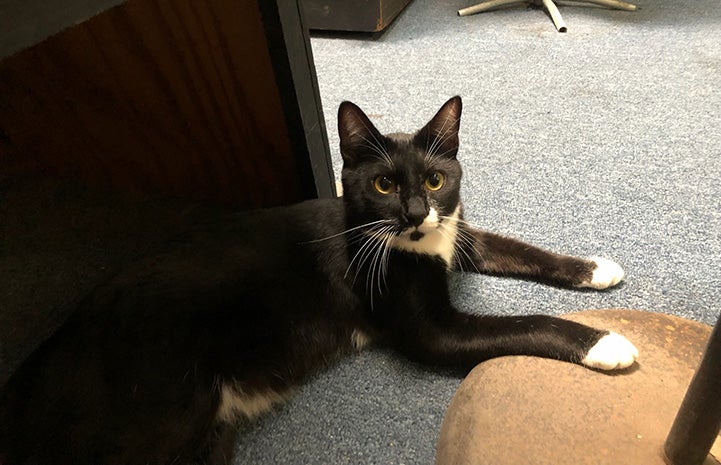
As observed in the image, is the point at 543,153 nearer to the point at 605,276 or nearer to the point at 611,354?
the point at 605,276

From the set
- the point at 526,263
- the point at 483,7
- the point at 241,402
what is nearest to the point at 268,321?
the point at 241,402

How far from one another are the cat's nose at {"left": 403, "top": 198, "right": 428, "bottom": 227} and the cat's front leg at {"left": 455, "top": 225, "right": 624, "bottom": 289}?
0.72 feet

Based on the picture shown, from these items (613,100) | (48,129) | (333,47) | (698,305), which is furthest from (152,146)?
(613,100)

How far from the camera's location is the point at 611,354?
2.58 feet

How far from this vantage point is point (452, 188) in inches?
35.6

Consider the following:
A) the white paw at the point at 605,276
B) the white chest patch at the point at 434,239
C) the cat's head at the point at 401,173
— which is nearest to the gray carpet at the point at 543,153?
the white paw at the point at 605,276

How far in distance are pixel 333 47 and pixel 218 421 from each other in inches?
65.3

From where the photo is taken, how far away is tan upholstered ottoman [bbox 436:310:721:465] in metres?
0.69

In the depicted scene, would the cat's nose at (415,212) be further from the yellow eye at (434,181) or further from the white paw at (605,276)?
the white paw at (605,276)

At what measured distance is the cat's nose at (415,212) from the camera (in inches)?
32.4

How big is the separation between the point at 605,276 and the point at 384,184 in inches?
19.5

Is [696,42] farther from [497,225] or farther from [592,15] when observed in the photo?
[497,225]

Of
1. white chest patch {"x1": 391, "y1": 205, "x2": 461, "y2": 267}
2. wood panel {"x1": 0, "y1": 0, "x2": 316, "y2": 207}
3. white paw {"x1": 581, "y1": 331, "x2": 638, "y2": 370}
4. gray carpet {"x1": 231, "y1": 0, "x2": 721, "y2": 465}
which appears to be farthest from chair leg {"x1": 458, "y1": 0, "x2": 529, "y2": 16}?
white paw {"x1": 581, "y1": 331, "x2": 638, "y2": 370}

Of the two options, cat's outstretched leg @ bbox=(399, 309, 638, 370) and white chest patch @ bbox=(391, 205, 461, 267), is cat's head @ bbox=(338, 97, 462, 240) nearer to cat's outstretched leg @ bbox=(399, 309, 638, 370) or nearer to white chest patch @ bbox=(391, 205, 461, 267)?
white chest patch @ bbox=(391, 205, 461, 267)
